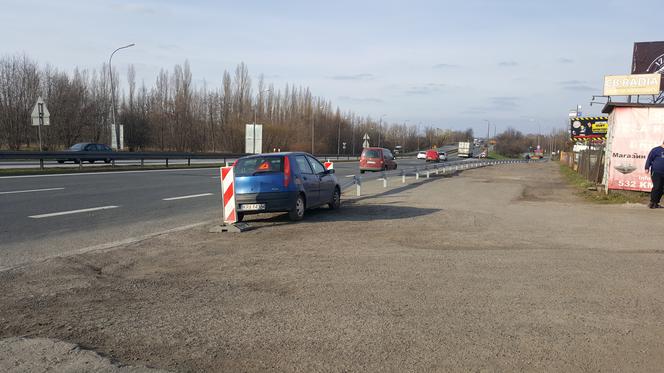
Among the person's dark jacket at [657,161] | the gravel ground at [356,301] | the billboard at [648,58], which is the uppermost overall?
the billboard at [648,58]

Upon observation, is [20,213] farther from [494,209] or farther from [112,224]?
[494,209]

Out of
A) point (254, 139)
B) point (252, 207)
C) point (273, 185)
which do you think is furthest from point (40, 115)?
point (273, 185)

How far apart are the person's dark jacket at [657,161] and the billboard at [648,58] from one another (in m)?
26.1

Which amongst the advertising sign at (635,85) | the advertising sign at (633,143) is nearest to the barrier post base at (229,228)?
the advertising sign at (633,143)

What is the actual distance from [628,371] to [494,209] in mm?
10326

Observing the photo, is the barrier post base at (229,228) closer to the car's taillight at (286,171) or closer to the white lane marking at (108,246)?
the white lane marking at (108,246)

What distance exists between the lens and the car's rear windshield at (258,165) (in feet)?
35.1

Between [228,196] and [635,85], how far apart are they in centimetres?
2729

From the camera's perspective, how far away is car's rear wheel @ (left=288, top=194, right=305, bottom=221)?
10875 mm

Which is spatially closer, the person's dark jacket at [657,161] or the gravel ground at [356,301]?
the gravel ground at [356,301]

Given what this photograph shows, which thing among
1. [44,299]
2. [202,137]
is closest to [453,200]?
[44,299]

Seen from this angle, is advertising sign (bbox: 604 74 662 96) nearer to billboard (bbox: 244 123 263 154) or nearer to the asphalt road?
billboard (bbox: 244 123 263 154)

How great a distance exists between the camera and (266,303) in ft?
16.9

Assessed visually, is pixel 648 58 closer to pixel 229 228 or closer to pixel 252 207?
pixel 252 207
